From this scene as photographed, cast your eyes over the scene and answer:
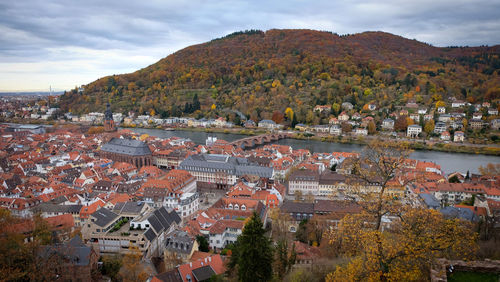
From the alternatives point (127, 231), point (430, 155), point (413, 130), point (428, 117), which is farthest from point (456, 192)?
point (428, 117)

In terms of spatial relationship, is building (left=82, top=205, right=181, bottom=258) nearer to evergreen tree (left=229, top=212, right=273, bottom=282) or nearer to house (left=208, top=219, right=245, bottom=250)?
house (left=208, top=219, right=245, bottom=250)

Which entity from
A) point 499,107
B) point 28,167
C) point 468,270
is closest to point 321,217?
point 468,270

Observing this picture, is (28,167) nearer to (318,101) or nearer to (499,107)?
(318,101)

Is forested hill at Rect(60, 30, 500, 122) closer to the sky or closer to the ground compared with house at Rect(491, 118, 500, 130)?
closer to the sky

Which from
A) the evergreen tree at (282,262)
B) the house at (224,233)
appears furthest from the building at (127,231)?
the evergreen tree at (282,262)

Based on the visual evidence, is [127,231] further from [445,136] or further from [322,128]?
[445,136]

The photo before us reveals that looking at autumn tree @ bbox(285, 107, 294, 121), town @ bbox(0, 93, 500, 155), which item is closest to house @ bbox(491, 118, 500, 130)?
town @ bbox(0, 93, 500, 155)
